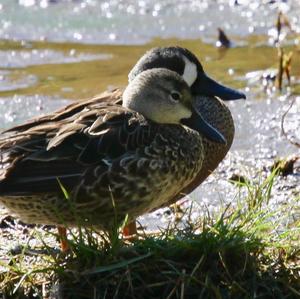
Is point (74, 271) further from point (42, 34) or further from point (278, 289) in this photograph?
point (42, 34)

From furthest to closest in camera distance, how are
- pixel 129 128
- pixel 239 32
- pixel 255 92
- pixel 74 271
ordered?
pixel 239 32 < pixel 255 92 < pixel 129 128 < pixel 74 271

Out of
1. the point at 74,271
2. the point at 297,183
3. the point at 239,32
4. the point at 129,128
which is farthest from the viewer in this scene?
the point at 239,32

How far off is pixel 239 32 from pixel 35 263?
5500 millimetres

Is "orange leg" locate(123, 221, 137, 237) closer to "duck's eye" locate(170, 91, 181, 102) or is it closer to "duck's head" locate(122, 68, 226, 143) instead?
"duck's head" locate(122, 68, 226, 143)

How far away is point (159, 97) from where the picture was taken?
5.88 metres

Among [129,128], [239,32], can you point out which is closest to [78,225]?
[129,128]

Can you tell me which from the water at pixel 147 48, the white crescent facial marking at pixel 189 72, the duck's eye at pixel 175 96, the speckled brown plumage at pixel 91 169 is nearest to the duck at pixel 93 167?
the speckled brown plumage at pixel 91 169

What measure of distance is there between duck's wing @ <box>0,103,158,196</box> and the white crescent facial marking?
51.5 inches

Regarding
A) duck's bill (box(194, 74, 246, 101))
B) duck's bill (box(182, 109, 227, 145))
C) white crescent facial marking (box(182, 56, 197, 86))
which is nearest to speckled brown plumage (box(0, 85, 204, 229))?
duck's bill (box(182, 109, 227, 145))

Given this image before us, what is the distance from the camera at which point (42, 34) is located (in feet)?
35.7

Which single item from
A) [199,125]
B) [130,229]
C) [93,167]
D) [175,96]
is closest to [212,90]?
[199,125]

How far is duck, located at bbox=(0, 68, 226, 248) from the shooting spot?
5457mm

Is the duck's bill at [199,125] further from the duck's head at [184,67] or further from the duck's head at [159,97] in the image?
the duck's head at [184,67]

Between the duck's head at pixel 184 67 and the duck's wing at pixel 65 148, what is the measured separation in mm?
1172
